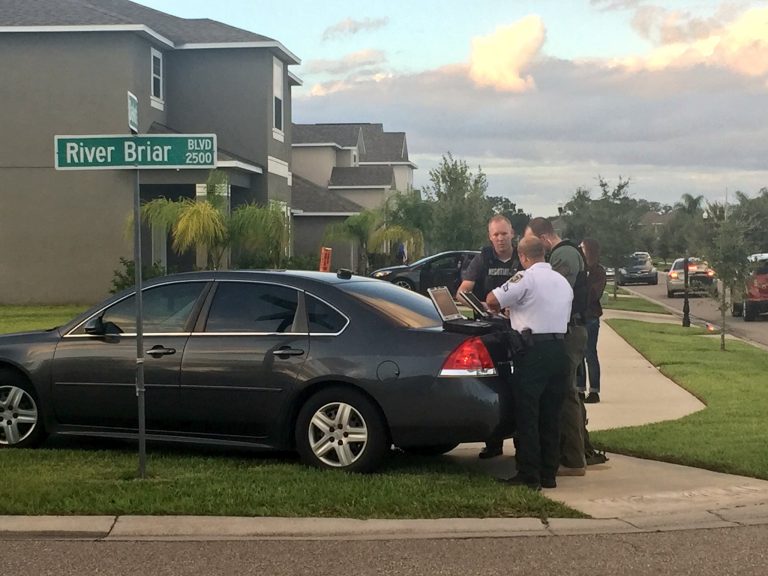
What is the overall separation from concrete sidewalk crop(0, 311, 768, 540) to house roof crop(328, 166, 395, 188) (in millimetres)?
44571

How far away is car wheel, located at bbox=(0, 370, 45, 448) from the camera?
884 centimetres

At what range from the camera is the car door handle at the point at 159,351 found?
27.7 ft

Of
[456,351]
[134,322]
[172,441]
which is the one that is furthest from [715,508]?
[134,322]

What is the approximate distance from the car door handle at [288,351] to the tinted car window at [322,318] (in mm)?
191

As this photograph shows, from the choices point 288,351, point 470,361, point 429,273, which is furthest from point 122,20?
point 470,361

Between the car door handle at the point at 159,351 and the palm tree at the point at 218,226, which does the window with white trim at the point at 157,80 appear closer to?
the palm tree at the point at 218,226

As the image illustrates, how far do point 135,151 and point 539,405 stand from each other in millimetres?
3352

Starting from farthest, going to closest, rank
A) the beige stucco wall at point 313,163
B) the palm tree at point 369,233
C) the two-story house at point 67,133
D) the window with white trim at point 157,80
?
the beige stucco wall at point 313,163
the palm tree at point 369,233
the window with white trim at point 157,80
the two-story house at point 67,133

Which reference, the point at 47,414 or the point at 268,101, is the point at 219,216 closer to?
the point at 268,101

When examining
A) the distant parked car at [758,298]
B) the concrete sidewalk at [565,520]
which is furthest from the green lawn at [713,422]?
the distant parked car at [758,298]

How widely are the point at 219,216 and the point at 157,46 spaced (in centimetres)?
741

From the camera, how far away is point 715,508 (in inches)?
285

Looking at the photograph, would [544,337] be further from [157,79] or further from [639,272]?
[639,272]

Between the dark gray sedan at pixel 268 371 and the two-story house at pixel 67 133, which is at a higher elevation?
the two-story house at pixel 67 133
